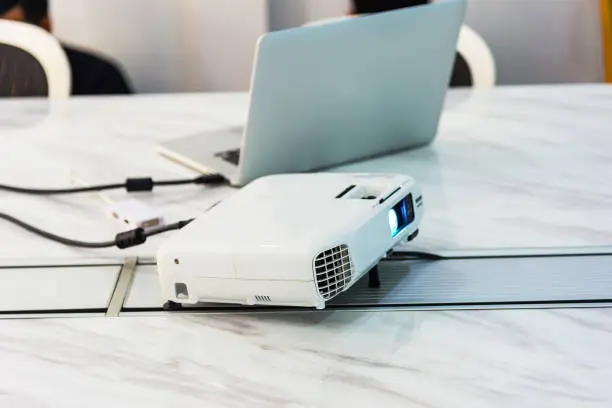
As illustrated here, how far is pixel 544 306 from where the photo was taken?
2.80 ft

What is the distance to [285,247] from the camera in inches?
31.7

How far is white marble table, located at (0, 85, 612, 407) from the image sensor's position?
2.39 ft

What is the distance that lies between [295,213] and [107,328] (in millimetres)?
204

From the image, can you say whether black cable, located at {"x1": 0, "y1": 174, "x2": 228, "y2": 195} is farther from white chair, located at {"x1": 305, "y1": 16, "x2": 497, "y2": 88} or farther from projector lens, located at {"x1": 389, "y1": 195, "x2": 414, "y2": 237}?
white chair, located at {"x1": 305, "y1": 16, "x2": 497, "y2": 88}

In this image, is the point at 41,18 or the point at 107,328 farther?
the point at 41,18

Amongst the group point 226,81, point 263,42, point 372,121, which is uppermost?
point 263,42

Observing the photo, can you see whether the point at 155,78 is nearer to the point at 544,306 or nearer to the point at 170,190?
the point at 170,190

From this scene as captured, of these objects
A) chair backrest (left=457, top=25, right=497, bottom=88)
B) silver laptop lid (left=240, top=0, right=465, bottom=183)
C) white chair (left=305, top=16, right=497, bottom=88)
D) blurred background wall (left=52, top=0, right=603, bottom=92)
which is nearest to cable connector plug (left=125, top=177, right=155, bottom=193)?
silver laptop lid (left=240, top=0, right=465, bottom=183)

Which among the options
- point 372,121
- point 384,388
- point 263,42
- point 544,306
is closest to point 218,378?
point 384,388

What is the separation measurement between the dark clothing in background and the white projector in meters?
1.52

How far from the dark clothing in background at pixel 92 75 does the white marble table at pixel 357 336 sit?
1103 mm

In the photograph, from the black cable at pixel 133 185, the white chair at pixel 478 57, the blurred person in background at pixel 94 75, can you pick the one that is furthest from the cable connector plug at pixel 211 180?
the blurred person in background at pixel 94 75

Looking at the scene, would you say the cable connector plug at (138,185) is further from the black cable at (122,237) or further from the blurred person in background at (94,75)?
the blurred person in background at (94,75)

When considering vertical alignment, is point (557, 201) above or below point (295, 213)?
below
